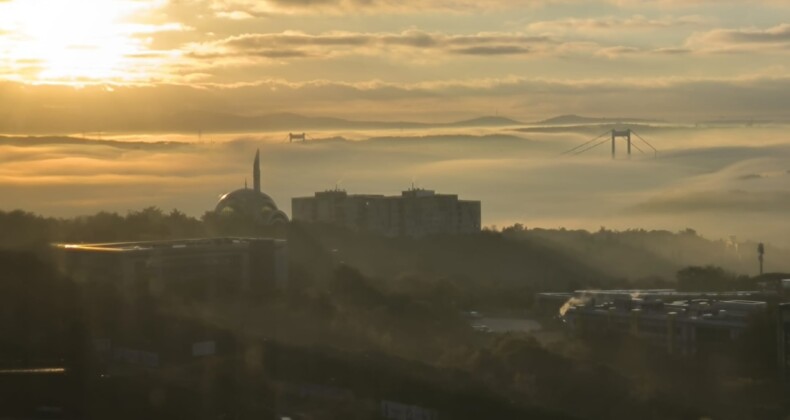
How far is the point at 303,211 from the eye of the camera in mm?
32375

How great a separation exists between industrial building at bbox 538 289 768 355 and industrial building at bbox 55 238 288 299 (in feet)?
10.9

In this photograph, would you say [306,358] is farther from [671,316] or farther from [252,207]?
[252,207]

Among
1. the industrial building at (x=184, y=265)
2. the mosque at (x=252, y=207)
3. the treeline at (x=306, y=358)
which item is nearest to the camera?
the treeline at (x=306, y=358)

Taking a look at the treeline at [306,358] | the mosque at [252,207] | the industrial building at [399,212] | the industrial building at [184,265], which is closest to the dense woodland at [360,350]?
the treeline at [306,358]

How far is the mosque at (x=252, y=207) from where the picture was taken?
1013 inches

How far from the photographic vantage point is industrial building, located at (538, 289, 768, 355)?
46.6ft

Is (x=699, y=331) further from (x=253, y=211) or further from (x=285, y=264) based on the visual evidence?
(x=253, y=211)

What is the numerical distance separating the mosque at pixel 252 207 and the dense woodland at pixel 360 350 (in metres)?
4.52

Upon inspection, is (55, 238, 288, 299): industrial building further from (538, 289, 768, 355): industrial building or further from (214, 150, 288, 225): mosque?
(214, 150, 288, 225): mosque

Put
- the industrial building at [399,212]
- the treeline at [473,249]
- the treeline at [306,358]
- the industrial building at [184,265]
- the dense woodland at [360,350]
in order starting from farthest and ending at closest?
the industrial building at [399,212] → the treeline at [473,249] → the industrial building at [184,265] → the dense woodland at [360,350] → the treeline at [306,358]

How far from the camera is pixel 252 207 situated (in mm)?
26625

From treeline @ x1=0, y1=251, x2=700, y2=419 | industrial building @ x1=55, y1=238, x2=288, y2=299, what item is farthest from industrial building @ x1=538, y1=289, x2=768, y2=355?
industrial building @ x1=55, y1=238, x2=288, y2=299

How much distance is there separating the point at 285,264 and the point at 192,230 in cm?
382

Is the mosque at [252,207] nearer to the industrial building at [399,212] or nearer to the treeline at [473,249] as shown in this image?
the treeline at [473,249]
